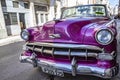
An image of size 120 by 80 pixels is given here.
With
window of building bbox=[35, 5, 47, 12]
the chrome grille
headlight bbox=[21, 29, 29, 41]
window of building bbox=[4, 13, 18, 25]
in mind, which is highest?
window of building bbox=[35, 5, 47, 12]

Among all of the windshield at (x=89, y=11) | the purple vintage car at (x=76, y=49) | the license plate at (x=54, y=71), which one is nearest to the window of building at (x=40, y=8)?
the windshield at (x=89, y=11)

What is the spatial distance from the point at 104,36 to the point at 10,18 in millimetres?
12453

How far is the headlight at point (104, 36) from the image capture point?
99.5 inches

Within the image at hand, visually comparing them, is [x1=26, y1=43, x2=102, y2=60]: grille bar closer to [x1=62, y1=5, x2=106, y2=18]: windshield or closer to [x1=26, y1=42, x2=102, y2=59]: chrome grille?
[x1=26, y1=42, x2=102, y2=59]: chrome grille

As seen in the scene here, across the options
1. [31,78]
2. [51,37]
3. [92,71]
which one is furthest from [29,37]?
[92,71]

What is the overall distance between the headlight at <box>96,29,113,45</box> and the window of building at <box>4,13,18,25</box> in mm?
11944

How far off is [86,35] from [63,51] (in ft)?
1.57

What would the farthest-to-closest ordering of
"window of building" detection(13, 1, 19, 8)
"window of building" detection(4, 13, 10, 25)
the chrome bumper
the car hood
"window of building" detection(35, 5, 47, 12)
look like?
"window of building" detection(35, 5, 47, 12), "window of building" detection(13, 1, 19, 8), "window of building" detection(4, 13, 10, 25), the car hood, the chrome bumper

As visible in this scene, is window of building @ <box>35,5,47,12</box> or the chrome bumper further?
window of building @ <box>35,5,47,12</box>

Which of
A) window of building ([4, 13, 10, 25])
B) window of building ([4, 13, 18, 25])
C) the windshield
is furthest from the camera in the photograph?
window of building ([4, 13, 18, 25])

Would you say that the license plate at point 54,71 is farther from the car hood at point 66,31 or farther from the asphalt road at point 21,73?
the asphalt road at point 21,73

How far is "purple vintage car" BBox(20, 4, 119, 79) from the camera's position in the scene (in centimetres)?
255

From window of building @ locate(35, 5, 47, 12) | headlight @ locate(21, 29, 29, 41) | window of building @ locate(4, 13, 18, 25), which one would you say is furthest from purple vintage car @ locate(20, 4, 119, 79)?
window of building @ locate(35, 5, 47, 12)

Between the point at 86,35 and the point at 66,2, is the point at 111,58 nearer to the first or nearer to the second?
the point at 86,35
